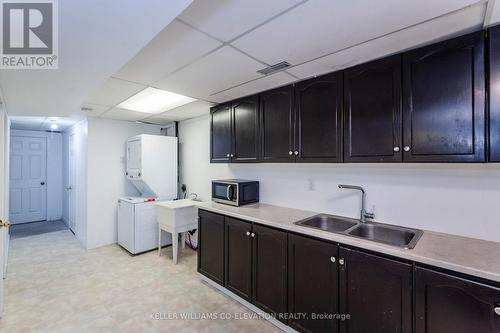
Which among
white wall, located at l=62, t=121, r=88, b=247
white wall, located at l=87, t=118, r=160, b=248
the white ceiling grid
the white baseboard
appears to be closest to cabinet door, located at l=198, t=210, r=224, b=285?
the white baseboard

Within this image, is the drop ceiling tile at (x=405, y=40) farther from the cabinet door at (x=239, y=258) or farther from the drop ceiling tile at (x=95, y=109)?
the drop ceiling tile at (x=95, y=109)

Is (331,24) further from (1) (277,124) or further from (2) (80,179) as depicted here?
(2) (80,179)

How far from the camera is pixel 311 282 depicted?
1878mm

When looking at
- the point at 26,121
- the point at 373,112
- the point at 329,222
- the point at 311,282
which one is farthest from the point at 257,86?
the point at 26,121

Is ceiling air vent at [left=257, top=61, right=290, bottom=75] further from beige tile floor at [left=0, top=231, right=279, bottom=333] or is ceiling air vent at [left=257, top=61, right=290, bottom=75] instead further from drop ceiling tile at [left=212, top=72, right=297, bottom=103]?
beige tile floor at [left=0, top=231, right=279, bottom=333]

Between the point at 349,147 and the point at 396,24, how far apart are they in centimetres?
89

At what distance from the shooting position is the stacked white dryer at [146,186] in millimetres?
3705

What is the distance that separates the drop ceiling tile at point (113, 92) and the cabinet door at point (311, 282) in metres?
2.12

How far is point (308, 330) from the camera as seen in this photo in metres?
1.88

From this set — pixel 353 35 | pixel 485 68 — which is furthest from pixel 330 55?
pixel 485 68

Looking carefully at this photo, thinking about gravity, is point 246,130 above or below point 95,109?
below

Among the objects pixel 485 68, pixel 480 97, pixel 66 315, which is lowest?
pixel 66 315

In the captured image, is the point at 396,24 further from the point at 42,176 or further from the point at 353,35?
the point at 42,176

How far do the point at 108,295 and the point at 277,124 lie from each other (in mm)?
2587
